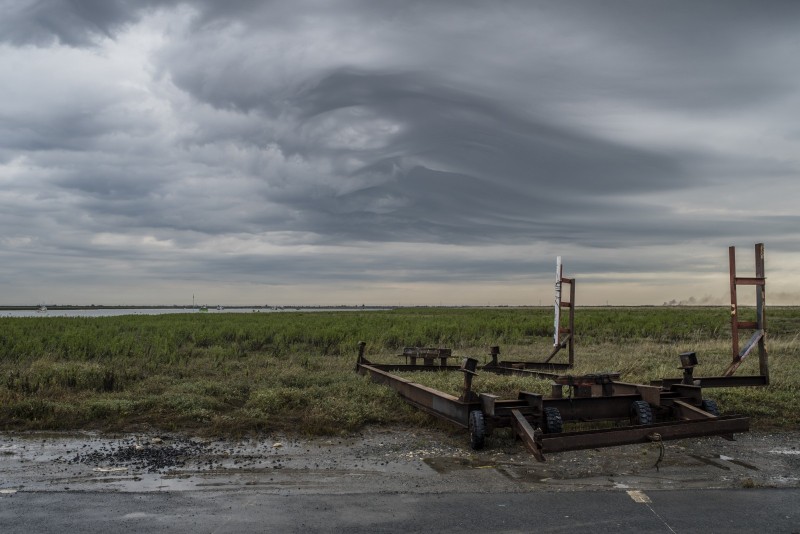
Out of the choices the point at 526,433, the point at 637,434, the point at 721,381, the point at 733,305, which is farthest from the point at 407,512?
the point at 733,305

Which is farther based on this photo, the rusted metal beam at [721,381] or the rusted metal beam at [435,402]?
the rusted metal beam at [721,381]

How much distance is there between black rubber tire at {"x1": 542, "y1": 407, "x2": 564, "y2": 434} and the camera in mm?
7035

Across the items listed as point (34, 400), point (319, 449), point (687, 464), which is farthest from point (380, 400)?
point (34, 400)

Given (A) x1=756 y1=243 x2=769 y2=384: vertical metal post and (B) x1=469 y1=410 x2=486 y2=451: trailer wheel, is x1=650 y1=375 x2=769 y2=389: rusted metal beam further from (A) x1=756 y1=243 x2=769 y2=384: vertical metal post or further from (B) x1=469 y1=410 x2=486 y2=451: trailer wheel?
(B) x1=469 y1=410 x2=486 y2=451: trailer wheel

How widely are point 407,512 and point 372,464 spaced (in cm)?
179

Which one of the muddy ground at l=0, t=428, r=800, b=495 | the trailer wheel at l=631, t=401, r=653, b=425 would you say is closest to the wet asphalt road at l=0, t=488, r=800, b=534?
the muddy ground at l=0, t=428, r=800, b=495

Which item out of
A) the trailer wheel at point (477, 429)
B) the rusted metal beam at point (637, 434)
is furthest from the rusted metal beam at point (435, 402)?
the rusted metal beam at point (637, 434)

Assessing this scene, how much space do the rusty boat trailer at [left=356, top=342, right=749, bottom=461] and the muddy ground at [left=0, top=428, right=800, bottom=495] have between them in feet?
1.04

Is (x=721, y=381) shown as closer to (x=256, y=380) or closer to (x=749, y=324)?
(x=749, y=324)

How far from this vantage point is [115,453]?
23.3ft

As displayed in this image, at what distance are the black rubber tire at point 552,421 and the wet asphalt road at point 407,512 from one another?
1605 millimetres

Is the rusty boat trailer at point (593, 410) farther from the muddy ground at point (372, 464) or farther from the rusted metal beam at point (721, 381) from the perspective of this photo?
the muddy ground at point (372, 464)

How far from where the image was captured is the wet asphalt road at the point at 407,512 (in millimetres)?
4539

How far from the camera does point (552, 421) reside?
278 inches
